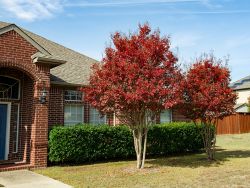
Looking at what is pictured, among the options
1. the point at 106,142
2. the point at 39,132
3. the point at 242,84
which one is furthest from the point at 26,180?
the point at 242,84

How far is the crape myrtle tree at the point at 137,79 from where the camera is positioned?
36.4 ft

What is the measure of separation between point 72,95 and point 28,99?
247 cm

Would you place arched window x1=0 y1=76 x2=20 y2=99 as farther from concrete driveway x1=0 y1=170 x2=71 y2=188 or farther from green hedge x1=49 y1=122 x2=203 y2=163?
concrete driveway x1=0 y1=170 x2=71 y2=188

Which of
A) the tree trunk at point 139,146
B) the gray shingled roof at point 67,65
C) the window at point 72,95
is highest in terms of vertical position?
the gray shingled roof at point 67,65

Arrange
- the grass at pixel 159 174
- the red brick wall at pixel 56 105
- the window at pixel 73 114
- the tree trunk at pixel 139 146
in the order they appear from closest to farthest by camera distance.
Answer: the grass at pixel 159 174, the tree trunk at pixel 139 146, the red brick wall at pixel 56 105, the window at pixel 73 114

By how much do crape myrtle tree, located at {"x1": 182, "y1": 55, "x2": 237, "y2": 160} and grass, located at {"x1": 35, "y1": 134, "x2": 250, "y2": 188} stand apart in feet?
7.06

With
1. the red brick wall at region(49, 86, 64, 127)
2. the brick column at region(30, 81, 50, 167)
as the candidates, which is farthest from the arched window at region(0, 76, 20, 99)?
the red brick wall at region(49, 86, 64, 127)

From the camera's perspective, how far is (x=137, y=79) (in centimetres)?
1124

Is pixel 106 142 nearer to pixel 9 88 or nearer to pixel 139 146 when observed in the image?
pixel 139 146

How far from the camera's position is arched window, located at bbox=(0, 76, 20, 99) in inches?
520

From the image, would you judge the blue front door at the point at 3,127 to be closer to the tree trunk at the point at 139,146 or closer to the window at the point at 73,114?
the window at the point at 73,114

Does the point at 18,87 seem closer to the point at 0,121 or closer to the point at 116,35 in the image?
the point at 0,121

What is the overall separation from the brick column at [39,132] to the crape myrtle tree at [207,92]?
5802mm

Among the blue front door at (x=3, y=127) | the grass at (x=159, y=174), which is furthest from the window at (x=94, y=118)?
the blue front door at (x=3, y=127)
